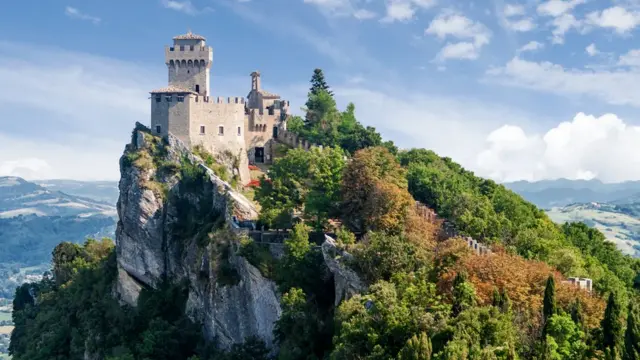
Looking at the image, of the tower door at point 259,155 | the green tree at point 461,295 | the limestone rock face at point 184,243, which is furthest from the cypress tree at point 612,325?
the tower door at point 259,155

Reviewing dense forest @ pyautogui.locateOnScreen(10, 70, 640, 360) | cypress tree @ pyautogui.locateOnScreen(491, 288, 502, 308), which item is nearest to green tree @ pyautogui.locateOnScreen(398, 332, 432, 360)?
dense forest @ pyautogui.locateOnScreen(10, 70, 640, 360)

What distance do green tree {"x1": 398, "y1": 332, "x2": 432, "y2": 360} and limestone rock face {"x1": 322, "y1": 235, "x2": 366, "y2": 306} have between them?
1277 centimetres

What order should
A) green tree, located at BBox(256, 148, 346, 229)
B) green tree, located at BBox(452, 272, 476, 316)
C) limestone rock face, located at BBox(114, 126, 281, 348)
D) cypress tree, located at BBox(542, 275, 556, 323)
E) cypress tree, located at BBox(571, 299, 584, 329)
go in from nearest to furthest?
green tree, located at BBox(452, 272, 476, 316) → cypress tree, located at BBox(542, 275, 556, 323) → cypress tree, located at BBox(571, 299, 584, 329) → green tree, located at BBox(256, 148, 346, 229) → limestone rock face, located at BBox(114, 126, 281, 348)

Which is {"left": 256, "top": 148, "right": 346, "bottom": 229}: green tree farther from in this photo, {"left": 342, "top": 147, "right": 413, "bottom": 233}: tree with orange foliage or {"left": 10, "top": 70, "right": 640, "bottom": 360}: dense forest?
{"left": 342, "top": 147, "right": 413, "bottom": 233}: tree with orange foliage

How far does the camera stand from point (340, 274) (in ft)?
188

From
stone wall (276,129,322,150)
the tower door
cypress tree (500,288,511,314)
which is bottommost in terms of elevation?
cypress tree (500,288,511,314)

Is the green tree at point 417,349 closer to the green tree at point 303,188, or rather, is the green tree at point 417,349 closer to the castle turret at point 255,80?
the green tree at point 303,188

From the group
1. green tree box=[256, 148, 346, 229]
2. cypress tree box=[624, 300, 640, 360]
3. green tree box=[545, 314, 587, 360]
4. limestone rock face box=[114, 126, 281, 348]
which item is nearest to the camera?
cypress tree box=[624, 300, 640, 360]

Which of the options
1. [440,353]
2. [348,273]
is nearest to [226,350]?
[348,273]

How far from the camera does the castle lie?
282 ft

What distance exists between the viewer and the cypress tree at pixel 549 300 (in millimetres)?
45812

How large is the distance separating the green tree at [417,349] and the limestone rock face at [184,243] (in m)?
27.4

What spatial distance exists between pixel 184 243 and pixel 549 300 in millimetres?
44527

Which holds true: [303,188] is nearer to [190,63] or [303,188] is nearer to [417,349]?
[190,63]
